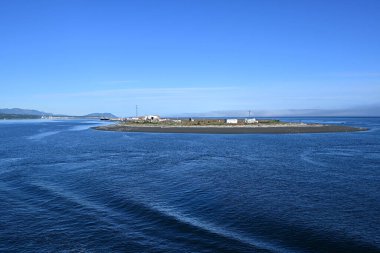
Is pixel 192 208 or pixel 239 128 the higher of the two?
pixel 239 128

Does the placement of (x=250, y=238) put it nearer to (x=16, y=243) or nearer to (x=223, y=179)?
(x=16, y=243)

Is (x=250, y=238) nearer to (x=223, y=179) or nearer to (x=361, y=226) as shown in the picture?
(x=361, y=226)

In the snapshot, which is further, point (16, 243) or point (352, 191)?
point (352, 191)

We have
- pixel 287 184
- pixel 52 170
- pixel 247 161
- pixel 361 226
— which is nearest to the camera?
pixel 361 226

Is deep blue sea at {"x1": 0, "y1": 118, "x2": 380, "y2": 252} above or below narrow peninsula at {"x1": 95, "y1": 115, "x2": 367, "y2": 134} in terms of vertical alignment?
below

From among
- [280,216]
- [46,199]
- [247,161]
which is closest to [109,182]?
[46,199]

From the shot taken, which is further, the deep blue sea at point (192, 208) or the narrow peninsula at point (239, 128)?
the narrow peninsula at point (239, 128)

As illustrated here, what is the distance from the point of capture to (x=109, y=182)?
2944 cm

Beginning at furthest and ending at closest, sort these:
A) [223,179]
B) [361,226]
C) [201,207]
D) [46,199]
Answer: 1. [223,179]
2. [46,199]
3. [201,207]
4. [361,226]

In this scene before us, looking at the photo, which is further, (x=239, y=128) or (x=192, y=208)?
(x=239, y=128)

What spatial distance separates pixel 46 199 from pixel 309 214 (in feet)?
55.9

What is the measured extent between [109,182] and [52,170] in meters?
10.4

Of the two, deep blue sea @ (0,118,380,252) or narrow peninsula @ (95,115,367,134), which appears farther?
narrow peninsula @ (95,115,367,134)

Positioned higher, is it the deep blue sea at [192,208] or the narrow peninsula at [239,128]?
the narrow peninsula at [239,128]
